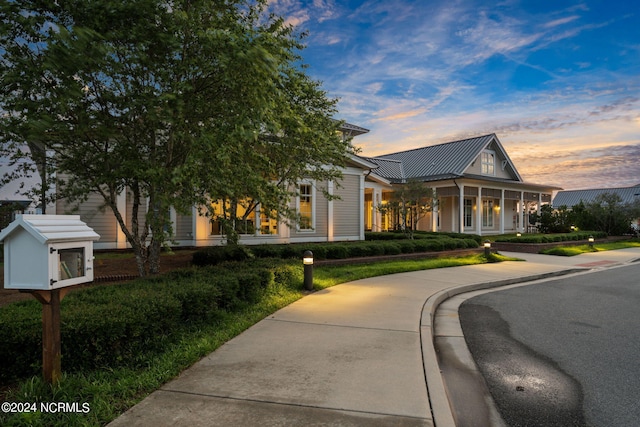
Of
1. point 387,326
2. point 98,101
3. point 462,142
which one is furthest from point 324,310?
point 462,142

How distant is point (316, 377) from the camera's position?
13.1ft

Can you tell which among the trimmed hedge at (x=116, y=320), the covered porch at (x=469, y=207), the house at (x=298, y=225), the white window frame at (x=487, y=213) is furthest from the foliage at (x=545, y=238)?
the trimmed hedge at (x=116, y=320)

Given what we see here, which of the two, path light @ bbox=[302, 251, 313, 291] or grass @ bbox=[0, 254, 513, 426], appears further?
path light @ bbox=[302, 251, 313, 291]

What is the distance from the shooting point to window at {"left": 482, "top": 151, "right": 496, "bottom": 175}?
101ft

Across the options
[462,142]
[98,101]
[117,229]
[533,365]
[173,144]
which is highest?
[462,142]

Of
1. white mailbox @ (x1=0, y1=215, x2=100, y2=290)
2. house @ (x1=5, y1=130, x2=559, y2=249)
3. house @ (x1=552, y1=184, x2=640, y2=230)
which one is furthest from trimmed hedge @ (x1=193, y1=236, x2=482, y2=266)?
house @ (x1=552, y1=184, x2=640, y2=230)

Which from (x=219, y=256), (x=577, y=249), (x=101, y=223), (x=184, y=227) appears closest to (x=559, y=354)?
(x=219, y=256)

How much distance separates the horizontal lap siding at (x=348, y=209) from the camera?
65.2 ft

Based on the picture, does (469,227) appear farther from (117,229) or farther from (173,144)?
(173,144)

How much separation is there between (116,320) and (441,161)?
30050 mm

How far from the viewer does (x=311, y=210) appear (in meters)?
19.1

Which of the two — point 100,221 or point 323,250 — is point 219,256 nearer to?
point 323,250

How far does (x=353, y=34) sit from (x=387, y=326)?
13.3m

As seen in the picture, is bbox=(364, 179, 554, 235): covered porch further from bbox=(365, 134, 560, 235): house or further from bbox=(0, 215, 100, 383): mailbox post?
bbox=(0, 215, 100, 383): mailbox post
